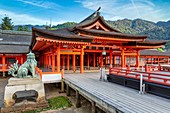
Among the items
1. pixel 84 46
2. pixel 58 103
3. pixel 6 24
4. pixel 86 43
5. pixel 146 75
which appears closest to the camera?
pixel 146 75

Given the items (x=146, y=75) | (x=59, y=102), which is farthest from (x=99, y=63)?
(x=146, y=75)

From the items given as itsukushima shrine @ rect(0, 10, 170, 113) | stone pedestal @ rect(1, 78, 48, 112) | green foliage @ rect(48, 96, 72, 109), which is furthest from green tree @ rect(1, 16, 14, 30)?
green foliage @ rect(48, 96, 72, 109)

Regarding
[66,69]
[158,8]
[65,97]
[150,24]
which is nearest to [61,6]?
[158,8]

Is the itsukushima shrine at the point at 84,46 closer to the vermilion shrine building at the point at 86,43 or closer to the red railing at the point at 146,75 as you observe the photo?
the vermilion shrine building at the point at 86,43

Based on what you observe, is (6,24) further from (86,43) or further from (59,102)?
(59,102)

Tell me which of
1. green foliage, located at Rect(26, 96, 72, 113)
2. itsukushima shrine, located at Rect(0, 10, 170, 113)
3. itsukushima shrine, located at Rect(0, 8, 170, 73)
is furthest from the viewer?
itsukushima shrine, located at Rect(0, 8, 170, 73)

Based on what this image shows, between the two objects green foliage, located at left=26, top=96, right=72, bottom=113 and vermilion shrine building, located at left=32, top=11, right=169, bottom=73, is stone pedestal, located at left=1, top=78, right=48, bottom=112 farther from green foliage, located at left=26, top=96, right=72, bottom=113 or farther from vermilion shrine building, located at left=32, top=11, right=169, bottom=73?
vermilion shrine building, located at left=32, top=11, right=169, bottom=73

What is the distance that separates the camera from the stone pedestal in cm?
757

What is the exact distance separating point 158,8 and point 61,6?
24.4m

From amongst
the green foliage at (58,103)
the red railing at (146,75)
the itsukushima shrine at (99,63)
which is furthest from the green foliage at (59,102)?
the red railing at (146,75)

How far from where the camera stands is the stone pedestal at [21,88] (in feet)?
24.8

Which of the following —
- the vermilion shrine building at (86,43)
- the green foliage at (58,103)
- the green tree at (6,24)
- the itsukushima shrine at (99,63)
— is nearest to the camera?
the itsukushima shrine at (99,63)

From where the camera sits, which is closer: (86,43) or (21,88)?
(21,88)

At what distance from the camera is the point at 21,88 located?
313 inches
